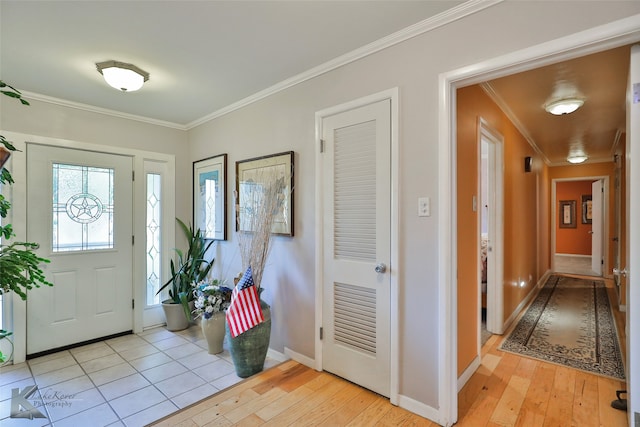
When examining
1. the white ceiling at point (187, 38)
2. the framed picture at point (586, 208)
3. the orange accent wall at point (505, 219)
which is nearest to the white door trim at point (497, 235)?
the orange accent wall at point (505, 219)

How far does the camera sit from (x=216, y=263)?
3.60 m

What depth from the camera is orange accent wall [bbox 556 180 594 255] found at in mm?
8617

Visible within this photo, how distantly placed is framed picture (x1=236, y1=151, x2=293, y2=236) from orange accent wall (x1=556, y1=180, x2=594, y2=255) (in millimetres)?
8889

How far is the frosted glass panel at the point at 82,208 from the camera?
3.06 meters

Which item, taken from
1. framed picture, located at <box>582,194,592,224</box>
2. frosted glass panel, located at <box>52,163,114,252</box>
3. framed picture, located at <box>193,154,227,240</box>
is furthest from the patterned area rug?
framed picture, located at <box>582,194,592,224</box>

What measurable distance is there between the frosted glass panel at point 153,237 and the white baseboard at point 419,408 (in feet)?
9.86

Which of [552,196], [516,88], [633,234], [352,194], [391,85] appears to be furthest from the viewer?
[552,196]

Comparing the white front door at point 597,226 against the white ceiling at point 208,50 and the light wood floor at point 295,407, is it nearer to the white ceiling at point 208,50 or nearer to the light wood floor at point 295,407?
the white ceiling at point 208,50

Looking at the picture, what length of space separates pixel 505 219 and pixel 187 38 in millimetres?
3368

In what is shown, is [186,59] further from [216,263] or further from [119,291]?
[119,291]

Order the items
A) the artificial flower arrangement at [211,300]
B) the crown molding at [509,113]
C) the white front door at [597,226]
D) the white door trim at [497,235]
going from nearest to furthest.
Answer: the artificial flower arrangement at [211,300], the crown molding at [509,113], the white door trim at [497,235], the white front door at [597,226]

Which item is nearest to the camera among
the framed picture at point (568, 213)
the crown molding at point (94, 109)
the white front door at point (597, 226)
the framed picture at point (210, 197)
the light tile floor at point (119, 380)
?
the light tile floor at point (119, 380)

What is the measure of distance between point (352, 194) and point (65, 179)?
2860mm

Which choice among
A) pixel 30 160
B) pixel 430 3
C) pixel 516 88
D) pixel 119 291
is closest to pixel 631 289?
pixel 430 3
